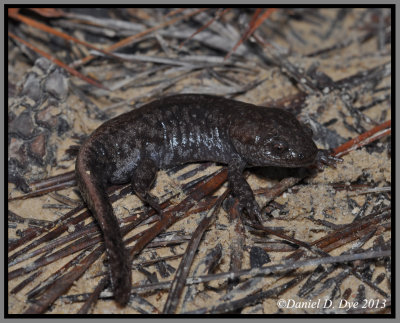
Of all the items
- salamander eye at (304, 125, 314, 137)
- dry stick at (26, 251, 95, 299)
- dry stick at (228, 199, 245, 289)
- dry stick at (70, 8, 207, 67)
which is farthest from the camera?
dry stick at (70, 8, 207, 67)

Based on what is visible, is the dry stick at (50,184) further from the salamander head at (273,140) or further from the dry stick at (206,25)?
the dry stick at (206,25)

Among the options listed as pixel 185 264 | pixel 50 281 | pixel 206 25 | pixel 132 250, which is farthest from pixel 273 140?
pixel 50 281

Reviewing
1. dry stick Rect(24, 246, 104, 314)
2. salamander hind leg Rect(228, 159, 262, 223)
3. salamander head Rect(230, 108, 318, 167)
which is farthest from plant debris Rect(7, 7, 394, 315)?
salamander head Rect(230, 108, 318, 167)

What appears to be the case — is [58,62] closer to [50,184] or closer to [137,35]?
[137,35]

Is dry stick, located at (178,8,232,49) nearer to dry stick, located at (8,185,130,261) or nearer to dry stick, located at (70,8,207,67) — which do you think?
dry stick, located at (70,8,207,67)

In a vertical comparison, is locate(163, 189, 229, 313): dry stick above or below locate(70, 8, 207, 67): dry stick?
below

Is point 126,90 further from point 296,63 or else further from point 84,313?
point 84,313

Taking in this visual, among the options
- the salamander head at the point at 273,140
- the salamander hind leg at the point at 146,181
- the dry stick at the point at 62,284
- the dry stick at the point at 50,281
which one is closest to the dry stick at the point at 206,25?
the salamander head at the point at 273,140

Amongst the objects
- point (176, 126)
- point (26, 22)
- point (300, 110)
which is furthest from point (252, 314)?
point (26, 22)
